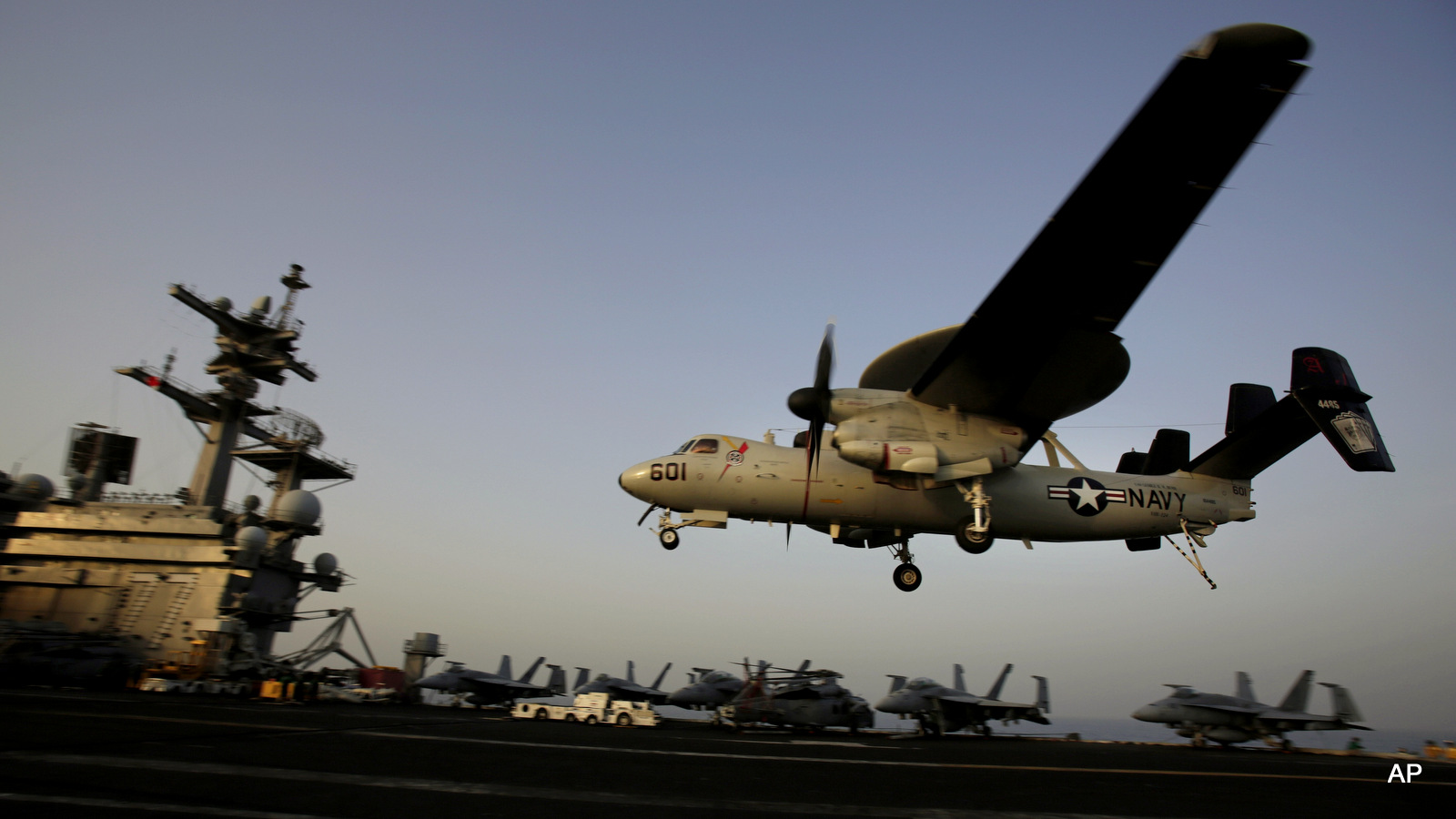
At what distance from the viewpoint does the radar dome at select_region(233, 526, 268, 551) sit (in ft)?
97.5

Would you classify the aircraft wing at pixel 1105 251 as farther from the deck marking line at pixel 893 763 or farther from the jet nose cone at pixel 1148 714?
the jet nose cone at pixel 1148 714

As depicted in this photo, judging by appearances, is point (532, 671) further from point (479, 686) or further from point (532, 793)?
point (532, 793)

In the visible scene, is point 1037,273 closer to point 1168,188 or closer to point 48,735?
point 1168,188

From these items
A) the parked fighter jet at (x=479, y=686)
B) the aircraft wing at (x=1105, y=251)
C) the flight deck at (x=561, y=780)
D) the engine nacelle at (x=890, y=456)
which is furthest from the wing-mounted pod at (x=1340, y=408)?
the parked fighter jet at (x=479, y=686)

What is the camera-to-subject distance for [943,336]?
640 inches

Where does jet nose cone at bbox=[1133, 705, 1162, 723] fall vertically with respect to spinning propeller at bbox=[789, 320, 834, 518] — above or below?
below

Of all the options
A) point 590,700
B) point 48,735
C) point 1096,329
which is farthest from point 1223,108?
point 590,700

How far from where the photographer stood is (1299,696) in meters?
26.8

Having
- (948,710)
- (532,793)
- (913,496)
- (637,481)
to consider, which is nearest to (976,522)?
(913,496)

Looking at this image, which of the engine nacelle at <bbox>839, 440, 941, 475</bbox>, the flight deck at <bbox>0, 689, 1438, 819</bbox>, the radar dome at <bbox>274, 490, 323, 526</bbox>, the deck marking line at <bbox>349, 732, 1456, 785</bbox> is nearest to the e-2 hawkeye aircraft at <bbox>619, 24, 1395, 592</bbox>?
the engine nacelle at <bbox>839, 440, 941, 475</bbox>

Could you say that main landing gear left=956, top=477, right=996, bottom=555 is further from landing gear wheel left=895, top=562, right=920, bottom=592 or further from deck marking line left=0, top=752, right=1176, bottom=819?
deck marking line left=0, top=752, right=1176, bottom=819

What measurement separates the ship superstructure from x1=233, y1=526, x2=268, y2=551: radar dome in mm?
61

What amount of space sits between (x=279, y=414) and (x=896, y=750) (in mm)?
33392

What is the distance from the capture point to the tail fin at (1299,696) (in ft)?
87.7
